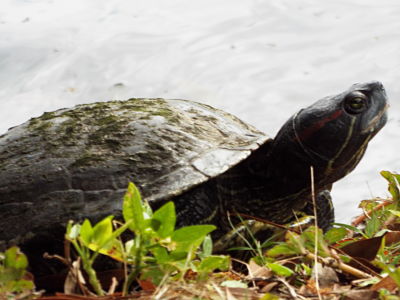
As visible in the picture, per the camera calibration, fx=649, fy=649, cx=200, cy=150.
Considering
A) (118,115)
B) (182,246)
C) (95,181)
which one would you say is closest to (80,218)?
(95,181)

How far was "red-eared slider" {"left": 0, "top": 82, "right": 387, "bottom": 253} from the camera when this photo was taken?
1952mm

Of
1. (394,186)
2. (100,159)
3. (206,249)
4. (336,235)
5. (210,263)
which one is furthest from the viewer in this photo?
(394,186)

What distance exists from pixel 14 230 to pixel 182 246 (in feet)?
2.71

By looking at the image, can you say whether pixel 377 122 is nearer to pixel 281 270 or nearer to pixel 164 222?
pixel 281 270

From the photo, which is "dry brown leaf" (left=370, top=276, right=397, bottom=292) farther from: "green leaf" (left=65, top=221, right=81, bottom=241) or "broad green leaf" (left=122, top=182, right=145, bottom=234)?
"green leaf" (left=65, top=221, right=81, bottom=241)

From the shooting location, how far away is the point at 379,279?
4.59 ft

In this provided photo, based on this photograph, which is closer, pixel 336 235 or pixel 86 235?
pixel 86 235

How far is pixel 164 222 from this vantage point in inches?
50.4

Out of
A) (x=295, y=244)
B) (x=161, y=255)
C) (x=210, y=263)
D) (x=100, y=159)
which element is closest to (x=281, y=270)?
(x=295, y=244)

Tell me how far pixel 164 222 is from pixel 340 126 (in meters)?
1.10

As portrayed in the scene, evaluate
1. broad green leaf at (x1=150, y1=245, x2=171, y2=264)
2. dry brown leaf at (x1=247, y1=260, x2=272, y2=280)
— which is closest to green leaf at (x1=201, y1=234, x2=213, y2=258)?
dry brown leaf at (x1=247, y1=260, x2=272, y2=280)

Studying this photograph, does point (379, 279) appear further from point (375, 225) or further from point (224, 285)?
point (375, 225)

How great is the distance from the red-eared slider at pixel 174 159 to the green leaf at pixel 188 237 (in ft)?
2.01

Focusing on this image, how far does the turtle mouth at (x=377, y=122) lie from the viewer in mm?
2223
